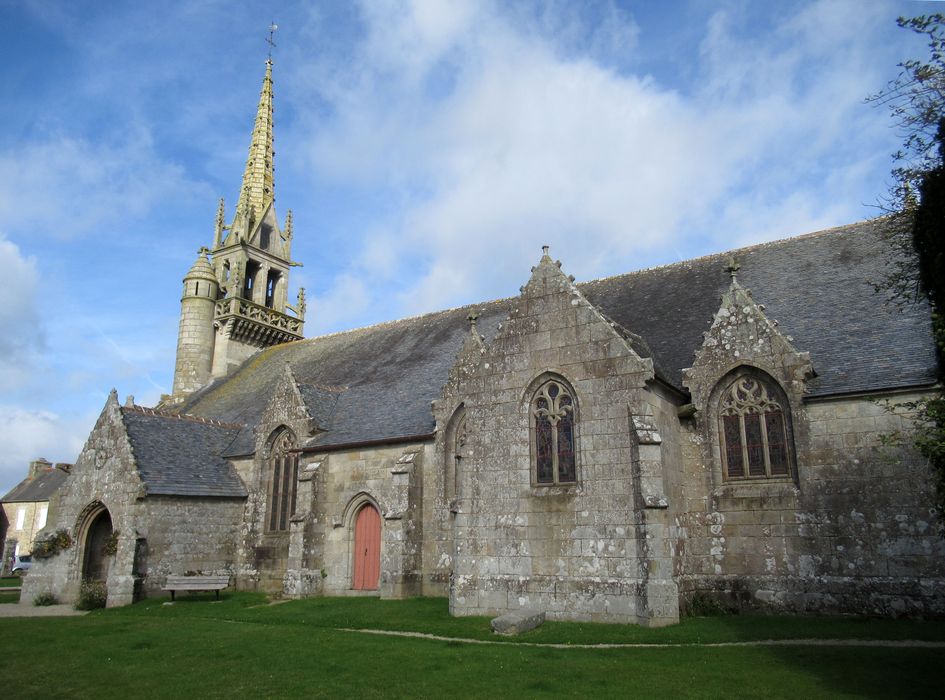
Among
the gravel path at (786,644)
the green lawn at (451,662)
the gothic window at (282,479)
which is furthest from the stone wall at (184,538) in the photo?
the gravel path at (786,644)

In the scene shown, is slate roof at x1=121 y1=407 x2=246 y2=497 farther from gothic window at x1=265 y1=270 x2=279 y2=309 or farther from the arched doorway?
gothic window at x1=265 y1=270 x2=279 y2=309

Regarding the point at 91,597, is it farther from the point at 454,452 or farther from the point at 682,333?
the point at 682,333

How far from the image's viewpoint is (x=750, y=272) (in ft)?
70.9

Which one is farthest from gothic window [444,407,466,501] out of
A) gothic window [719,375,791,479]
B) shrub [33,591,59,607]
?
shrub [33,591,59,607]

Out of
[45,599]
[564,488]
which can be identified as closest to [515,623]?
[564,488]

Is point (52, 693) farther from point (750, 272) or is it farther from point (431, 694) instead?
point (750, 272)

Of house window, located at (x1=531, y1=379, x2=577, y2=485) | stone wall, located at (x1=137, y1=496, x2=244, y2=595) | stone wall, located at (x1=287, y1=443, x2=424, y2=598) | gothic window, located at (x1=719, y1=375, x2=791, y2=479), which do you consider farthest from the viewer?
stone wall, located at (x1=137, y1=496, x2=244, y2=595)

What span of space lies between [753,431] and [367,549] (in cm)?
1217

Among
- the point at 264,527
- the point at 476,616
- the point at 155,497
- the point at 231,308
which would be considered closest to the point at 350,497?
the point at 264,527

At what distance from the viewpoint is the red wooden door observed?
21.8 m

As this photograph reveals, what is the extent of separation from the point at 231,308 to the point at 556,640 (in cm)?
2823

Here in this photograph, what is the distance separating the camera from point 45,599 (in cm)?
2331

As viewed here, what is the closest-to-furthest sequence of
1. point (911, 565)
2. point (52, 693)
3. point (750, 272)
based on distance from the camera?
point (52, 693)
point (911, 565)
point (750, 272)

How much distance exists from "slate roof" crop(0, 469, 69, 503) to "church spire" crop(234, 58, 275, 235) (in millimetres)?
28320
